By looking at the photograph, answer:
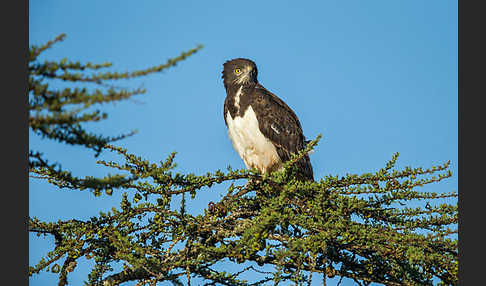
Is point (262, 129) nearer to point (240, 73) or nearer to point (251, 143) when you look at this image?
point (251, 143)

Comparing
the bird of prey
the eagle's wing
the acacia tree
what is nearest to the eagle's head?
the bird of prey

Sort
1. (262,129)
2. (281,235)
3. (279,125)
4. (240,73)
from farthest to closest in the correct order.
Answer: (240,73)
(279,125)
(262,129)
(281,235)

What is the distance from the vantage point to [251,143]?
872cm

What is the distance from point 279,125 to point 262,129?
1.16ft

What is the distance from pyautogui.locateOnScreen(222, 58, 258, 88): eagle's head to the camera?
31.3 ft

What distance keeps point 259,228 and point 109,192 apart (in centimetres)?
146

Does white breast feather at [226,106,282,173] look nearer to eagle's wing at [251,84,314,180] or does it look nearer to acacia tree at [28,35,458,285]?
eagle's wing at [251,84,314,180]

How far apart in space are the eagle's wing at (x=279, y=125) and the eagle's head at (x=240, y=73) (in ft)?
1.62

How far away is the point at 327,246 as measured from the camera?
517 centimetres

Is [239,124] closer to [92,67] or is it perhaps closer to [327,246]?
[327,246]

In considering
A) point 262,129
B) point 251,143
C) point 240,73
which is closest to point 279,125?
point 262,129

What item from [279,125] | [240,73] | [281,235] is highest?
[240,73]

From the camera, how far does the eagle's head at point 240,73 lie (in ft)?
31.3

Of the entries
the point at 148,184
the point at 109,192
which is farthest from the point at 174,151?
the point at 109,192
